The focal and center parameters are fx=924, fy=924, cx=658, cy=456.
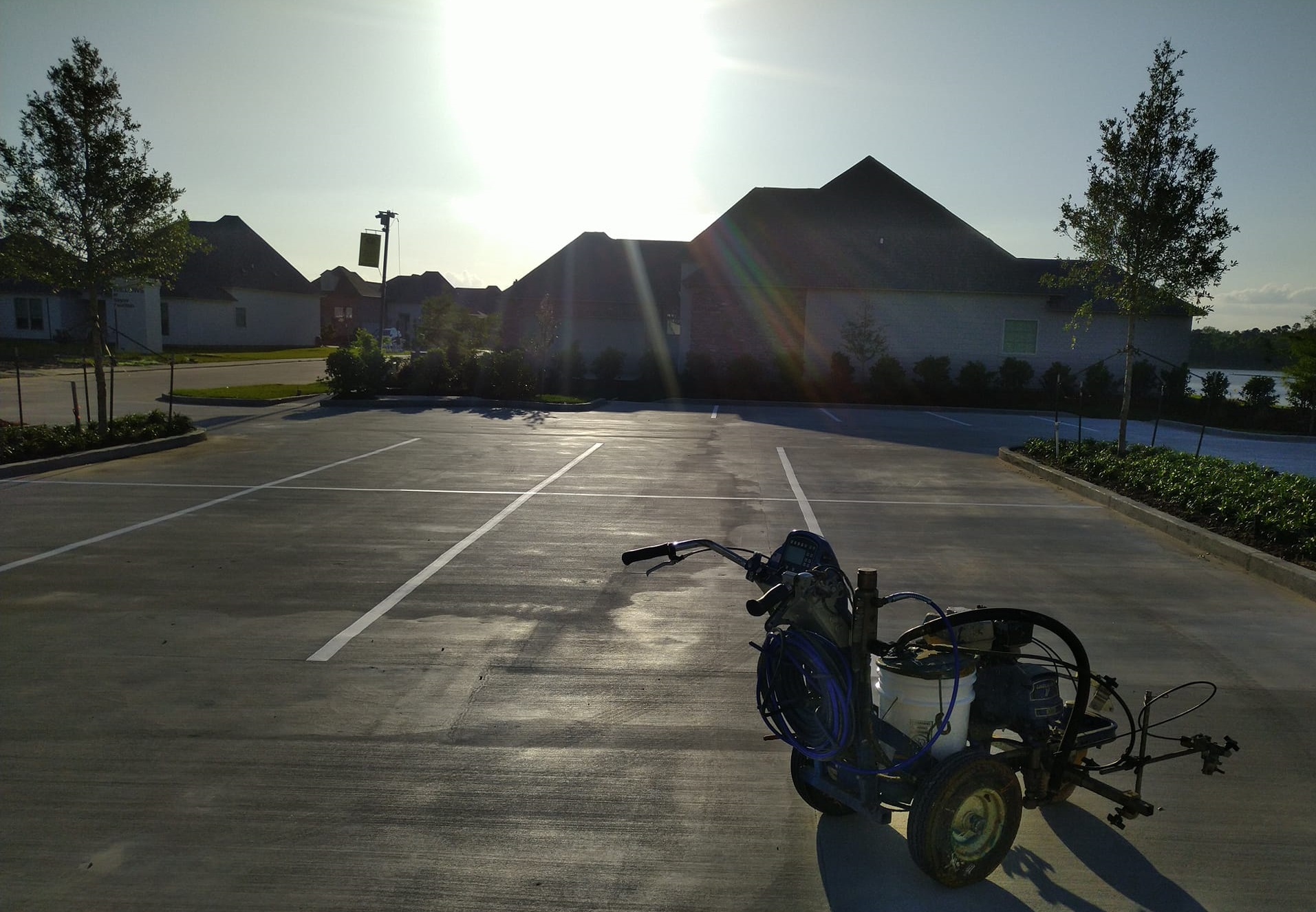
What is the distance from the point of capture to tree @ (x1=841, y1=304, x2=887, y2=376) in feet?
108

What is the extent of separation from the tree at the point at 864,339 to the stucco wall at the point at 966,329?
553mm

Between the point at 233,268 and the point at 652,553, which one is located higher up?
the point at 233,268

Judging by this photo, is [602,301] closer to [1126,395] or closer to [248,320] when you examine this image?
[1126,395]

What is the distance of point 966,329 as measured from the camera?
34156mm

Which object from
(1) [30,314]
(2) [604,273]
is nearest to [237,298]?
(1) [30,314]

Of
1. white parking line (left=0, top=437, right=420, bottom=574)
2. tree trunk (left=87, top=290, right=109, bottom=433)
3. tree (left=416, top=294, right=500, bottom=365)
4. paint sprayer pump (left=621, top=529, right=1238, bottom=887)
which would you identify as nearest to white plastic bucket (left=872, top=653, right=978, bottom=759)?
paint sprayer pump (left=621, top=529, right=1238, bottom=887)

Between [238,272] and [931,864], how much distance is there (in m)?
62.2

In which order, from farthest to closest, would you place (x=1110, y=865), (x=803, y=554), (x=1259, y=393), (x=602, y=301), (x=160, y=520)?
1. (x=602, y=301)
2. (x=1259, y=393)
3. (x=160, y=520)
4. (x=1110, y=865)
5. (x=803, y=554)

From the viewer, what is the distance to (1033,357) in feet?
112

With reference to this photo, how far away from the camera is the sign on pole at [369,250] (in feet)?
116

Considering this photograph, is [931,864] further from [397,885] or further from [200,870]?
[200,870]

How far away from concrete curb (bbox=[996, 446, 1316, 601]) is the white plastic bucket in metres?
6.12

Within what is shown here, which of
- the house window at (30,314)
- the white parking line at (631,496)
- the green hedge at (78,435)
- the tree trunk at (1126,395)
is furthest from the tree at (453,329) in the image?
the tree trunk at (1126,395)

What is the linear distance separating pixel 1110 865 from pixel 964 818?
2.66ft
